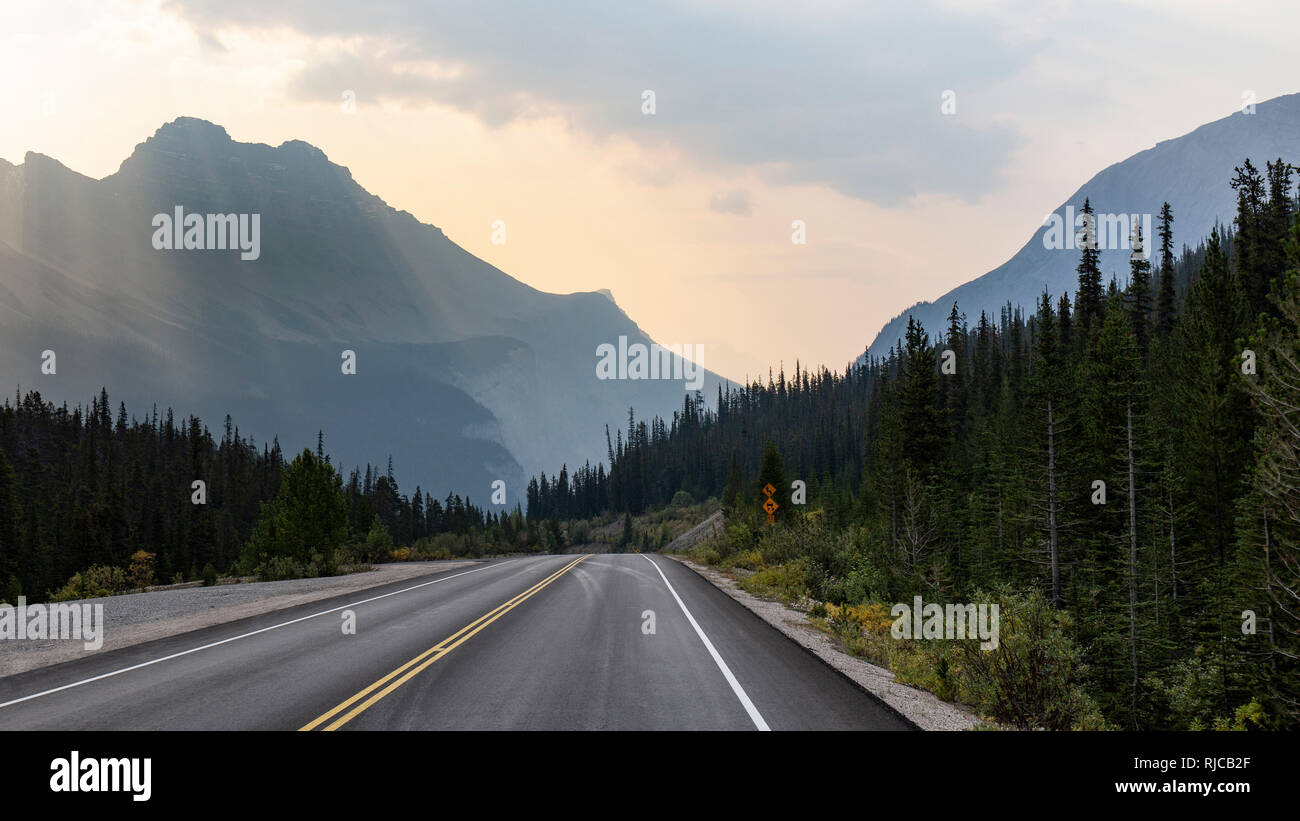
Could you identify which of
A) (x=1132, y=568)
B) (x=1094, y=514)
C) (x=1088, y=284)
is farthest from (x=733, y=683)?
(x=1088, y=284)

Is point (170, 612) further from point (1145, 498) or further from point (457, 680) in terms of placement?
point (1145, 498)

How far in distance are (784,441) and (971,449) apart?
88.3 metres

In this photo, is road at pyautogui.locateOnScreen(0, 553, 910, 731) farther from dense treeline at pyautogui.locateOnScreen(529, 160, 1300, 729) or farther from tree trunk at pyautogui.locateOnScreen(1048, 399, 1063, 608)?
tree trunk at pyautogui.locateOnScreen(1048, 399, 1063, 608)

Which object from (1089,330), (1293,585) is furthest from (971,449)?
(1293,585)

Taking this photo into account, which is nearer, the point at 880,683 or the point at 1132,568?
the point at 880,683

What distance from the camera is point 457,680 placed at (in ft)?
30.6

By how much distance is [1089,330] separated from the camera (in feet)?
217

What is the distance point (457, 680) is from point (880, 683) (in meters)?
5.44

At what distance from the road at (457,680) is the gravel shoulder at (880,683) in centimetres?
27

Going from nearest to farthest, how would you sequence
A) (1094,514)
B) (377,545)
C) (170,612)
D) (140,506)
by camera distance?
(170,612) < (1094,514) < (377,545) < (140,506)

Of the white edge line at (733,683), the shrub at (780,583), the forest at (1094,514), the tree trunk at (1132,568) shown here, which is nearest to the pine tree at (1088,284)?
the forest at (1094,514)

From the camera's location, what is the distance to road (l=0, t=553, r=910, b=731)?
7531 mm

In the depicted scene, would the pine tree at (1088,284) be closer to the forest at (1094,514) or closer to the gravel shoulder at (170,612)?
the forest at (1094,514)
